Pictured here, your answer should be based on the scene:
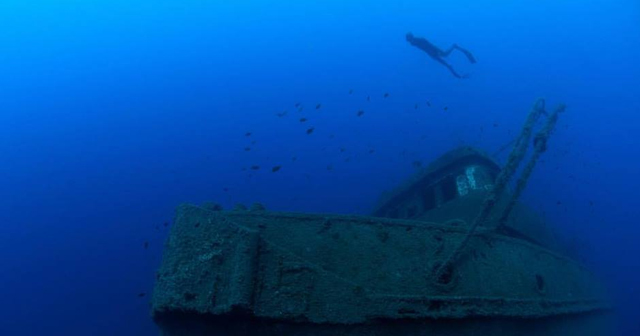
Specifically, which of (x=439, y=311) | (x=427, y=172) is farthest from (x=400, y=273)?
(x=427, y=172)

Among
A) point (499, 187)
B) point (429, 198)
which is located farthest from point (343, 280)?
point (429, 198)

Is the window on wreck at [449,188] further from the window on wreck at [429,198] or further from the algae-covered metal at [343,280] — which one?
the algae-covered metal at [343,280]

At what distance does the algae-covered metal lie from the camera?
3.45 m

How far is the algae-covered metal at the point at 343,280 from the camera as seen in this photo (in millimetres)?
3445

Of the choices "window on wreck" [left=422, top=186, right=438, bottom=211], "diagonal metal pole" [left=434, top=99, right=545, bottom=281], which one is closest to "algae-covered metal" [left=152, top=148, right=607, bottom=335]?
"diagonal metal pole" [left=434, top=99, right=545, bottom=281]

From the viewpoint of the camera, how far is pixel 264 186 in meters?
41.8

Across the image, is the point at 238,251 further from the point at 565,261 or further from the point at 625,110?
the point at 625,110

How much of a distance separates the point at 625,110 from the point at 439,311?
302 ft

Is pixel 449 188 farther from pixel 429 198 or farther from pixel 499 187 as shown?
pixel 499 187

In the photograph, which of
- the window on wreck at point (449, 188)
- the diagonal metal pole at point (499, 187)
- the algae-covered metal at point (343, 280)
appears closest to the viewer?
the algae-covered metal at point (343, 280)

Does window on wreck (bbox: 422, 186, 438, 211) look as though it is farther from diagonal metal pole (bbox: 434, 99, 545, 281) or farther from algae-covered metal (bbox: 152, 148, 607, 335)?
diagonal metal pole (bbox: 434, 99, 545, 281)

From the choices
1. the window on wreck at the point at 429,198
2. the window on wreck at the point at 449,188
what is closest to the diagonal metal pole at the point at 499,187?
the window on wreck at the point at 449,188

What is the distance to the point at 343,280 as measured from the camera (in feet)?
11.9

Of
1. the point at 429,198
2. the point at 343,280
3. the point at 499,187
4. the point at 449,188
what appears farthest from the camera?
the point at 429,198
